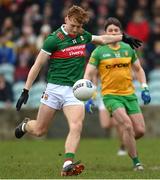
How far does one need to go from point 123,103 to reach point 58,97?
4.93 feet

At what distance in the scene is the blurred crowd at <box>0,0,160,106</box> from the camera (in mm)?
22438

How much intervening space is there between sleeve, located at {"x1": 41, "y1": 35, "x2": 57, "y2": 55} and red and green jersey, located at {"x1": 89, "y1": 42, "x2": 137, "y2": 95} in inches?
71.8

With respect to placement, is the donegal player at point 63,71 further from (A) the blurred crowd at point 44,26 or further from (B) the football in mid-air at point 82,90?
(A) the blurred crowd at point 44,26

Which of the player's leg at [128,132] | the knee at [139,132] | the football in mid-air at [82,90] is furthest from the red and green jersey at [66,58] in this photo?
the knee at [139,132]

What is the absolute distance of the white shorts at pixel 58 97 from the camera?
488 inches

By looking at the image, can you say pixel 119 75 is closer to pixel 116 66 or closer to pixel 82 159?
pixel 116 66

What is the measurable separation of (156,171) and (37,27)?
39.0 ft

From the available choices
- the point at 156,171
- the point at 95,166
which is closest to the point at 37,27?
the point at 95,166

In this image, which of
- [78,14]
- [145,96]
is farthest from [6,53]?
[78,14]

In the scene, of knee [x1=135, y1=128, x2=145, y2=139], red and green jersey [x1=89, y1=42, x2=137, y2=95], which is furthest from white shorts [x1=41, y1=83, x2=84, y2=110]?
A: red and green jersey [x1=89, y1=42, x2=137, y2=95]

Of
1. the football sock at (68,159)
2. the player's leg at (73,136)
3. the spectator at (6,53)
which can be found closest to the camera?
the player's leg at (73,136)

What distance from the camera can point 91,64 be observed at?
14.0m

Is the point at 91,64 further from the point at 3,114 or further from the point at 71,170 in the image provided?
the point at 3,114

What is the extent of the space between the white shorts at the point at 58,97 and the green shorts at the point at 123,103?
1.10 metres
